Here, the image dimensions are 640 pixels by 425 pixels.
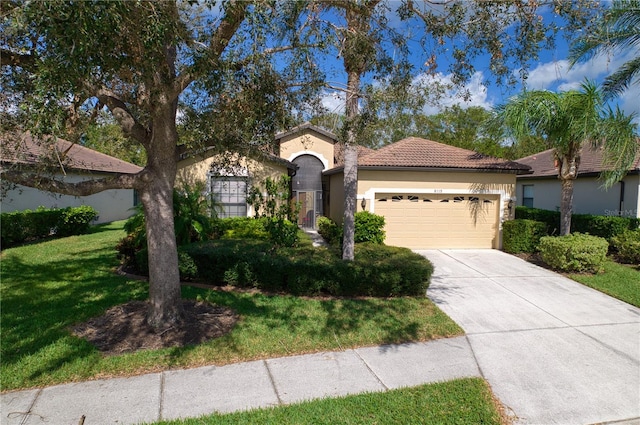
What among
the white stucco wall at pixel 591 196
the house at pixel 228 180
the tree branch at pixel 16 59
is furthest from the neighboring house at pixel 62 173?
the white stucco wall at pixel 591 196

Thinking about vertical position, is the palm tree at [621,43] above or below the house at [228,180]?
above

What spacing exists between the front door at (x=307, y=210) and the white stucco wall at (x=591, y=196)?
10.4 m

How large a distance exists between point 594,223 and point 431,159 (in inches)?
228

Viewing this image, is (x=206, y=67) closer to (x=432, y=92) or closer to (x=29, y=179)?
(x=29, y=179)

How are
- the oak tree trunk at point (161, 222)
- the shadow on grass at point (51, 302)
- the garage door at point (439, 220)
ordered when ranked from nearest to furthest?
Result: the shadow on grass at point (51, 302), the oak tree trunk at point (161, 222), the garage door at point (439, 220)

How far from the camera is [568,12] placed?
17.5ft

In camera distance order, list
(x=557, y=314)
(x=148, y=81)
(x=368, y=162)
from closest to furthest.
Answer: (x=148, y=81) < (x=557, y=314) < (x=368, y=162)

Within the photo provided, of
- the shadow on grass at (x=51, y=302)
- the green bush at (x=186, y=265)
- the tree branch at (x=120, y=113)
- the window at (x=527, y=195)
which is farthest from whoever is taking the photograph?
the window at (x=527, y=195)

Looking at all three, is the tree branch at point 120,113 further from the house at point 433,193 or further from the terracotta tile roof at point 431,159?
the terracotta tile roof at point 431,159

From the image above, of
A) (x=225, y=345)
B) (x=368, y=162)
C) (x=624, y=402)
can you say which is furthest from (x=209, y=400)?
(x=368, y=162)

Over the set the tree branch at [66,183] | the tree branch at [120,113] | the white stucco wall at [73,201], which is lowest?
the white stucco wall at [73,201]

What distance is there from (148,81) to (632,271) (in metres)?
12.5

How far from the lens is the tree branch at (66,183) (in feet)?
15.4

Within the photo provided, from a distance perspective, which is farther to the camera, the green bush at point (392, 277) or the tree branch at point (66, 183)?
the green bush at point (392, 277)
